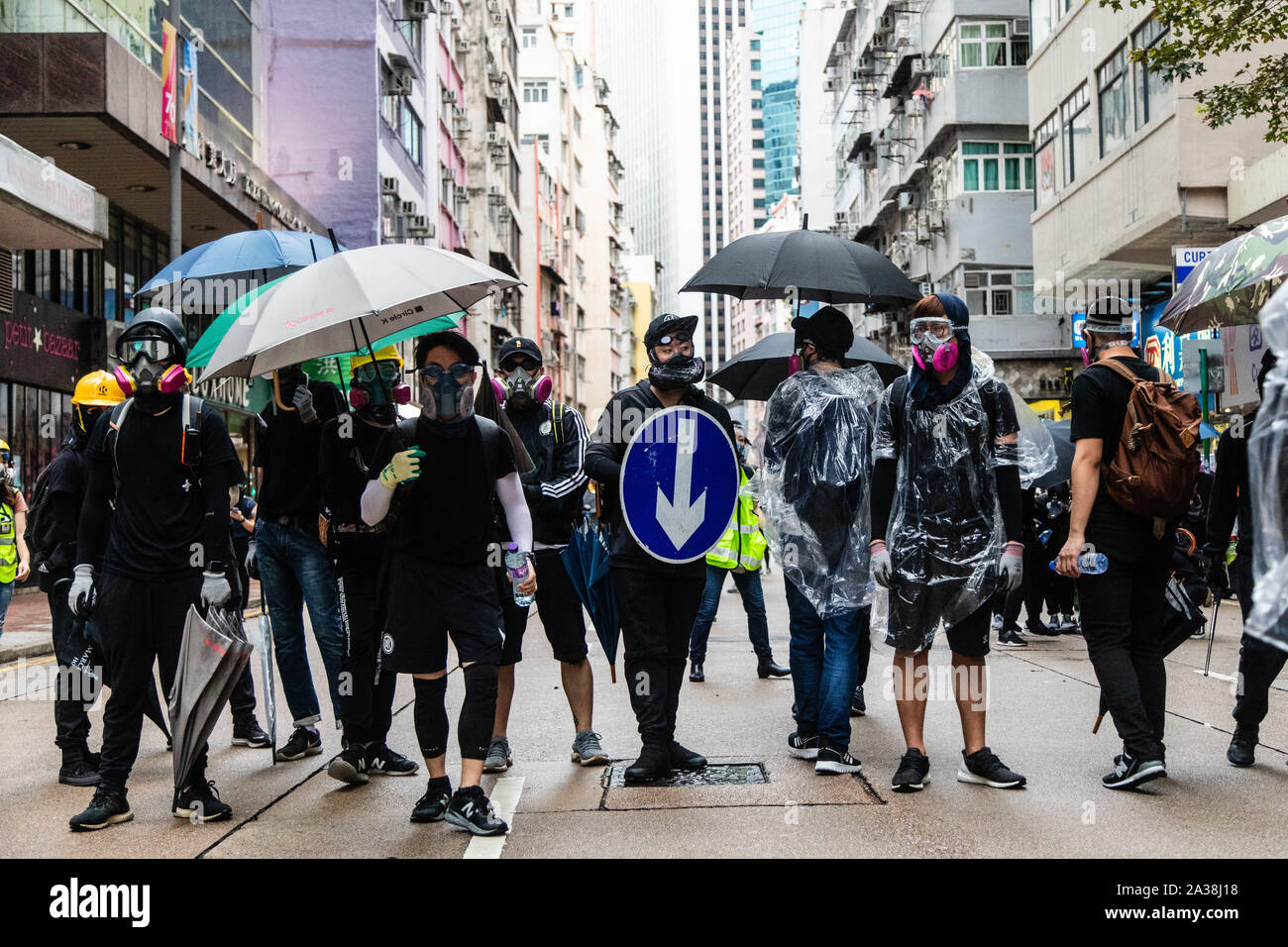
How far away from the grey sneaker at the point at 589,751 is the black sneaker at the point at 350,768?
0.94 meters

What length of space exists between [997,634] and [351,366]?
7747 mm

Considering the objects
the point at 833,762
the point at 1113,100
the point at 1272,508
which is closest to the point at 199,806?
the point at 833,762

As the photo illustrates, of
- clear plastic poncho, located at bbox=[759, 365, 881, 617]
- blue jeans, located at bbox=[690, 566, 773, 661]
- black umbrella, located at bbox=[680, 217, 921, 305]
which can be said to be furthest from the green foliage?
clear plastic poncho, located at bbox=[759, 365, 881, 617]

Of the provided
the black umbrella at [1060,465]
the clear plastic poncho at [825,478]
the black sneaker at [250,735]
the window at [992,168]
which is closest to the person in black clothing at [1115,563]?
the clear plastic poncho at [825,478]

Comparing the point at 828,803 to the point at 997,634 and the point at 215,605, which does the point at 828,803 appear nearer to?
the point at 215,605

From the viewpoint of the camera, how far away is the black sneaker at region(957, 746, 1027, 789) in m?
5.66

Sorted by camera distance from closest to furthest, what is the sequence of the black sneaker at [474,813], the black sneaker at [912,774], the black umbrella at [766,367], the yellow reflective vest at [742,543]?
the black sneaker at [474,813]
the black sneaker at [912,774]
the black umbrella at [766,367]
the yellow reflective vest at [742,543]

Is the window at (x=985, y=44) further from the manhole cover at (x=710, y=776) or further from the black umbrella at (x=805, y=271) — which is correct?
the manhole cover at (x=710, y=776)

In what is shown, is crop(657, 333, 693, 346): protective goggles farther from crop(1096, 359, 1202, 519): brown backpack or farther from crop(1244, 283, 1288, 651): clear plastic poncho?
crop(1244, 283, 1288, 651): clear plastic poncho

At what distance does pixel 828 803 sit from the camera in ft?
18.0

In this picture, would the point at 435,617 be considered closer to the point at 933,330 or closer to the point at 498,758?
the point at 498,758

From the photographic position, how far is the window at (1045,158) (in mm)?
27969

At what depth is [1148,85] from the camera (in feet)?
71.6

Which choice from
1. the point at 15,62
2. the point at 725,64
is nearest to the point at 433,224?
the point at 15,62
